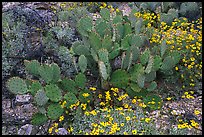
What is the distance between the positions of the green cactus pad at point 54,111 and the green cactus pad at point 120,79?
71cm

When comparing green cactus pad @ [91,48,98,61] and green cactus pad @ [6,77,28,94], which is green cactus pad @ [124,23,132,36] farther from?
green cactus pad @ [6,77,28,94]

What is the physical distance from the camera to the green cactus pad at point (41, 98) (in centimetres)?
361

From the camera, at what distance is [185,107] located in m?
4.04

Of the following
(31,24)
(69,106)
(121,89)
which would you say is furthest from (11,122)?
(31,24)

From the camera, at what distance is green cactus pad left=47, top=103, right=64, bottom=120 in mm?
3676

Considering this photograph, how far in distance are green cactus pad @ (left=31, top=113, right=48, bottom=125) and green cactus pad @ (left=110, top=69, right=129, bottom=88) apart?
89 cm

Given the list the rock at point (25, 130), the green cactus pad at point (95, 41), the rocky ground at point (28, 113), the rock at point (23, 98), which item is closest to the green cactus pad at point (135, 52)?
the green cactus pad at point (95, 41)

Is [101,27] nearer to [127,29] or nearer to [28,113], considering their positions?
[127,29]

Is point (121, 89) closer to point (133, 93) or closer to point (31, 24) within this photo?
point (133, 93)

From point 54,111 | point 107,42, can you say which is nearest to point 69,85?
point 54,111

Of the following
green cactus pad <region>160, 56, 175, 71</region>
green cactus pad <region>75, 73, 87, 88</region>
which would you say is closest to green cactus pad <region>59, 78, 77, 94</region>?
green cactus pad <region>75, 73, 87, 88</region>

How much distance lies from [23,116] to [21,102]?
238mm

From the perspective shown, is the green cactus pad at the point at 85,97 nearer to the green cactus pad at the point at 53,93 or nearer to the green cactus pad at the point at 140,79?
the green cactus pad at the point at 53,93

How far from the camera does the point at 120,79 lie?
4047 mm
